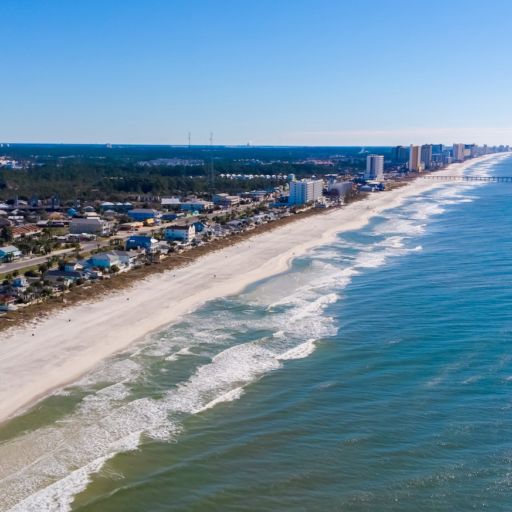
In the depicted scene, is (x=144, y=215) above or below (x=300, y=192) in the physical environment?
below

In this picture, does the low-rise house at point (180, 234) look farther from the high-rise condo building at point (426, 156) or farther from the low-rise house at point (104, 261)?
the high-rise condo building at point (426, 156)

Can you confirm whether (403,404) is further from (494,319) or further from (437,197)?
(437,197)

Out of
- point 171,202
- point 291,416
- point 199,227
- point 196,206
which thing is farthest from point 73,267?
Result: point 171,202

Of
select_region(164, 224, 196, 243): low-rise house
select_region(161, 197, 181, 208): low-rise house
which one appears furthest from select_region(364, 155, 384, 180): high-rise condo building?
select_region(164, 224, 196, 243): low-rise house

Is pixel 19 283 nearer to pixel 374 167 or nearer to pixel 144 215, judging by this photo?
pixel 144 215

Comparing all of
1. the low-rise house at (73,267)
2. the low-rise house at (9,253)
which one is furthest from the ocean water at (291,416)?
the low-rise house at (9,253)
